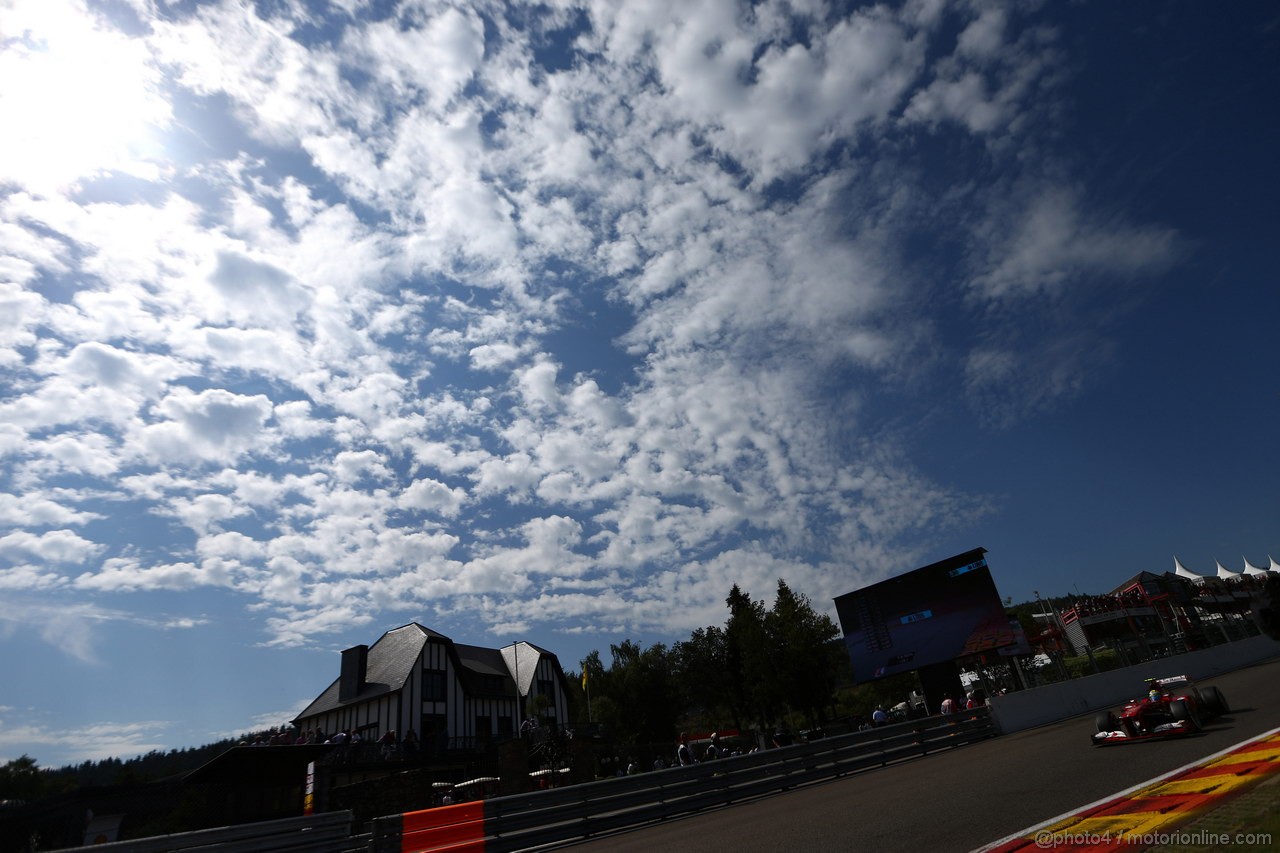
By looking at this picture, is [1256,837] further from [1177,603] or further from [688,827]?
Result: [1177,603]

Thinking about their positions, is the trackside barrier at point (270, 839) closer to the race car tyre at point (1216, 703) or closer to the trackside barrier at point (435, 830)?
the trackside barrier at point (435, 830)

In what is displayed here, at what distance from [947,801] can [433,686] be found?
37210 millimetres

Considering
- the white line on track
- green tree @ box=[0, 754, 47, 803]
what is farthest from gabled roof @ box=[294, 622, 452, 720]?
green tree @ box=[0, 754, 47, 803]

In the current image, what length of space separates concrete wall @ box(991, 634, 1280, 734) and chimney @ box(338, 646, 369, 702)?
117 ft

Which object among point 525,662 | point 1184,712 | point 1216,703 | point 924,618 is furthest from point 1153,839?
point 525,662

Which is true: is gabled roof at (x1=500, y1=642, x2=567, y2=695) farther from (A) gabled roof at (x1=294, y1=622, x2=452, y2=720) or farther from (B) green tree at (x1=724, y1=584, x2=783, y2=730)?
(B) green tree at (x1=724, y1=584, x2=783, y2=730)

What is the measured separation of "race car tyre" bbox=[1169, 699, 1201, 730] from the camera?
1077 cm

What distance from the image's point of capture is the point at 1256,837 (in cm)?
434

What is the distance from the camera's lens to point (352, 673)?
134 feet

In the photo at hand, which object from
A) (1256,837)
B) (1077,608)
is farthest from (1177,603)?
(1256,837)

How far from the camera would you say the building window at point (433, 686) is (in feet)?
129

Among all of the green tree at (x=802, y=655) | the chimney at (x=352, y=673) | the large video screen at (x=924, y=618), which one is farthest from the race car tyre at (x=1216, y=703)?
the chimney at (x=352, y=673)

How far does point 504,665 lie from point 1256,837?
5173 centimetres

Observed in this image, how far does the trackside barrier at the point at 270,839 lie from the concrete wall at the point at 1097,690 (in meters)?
18.1
